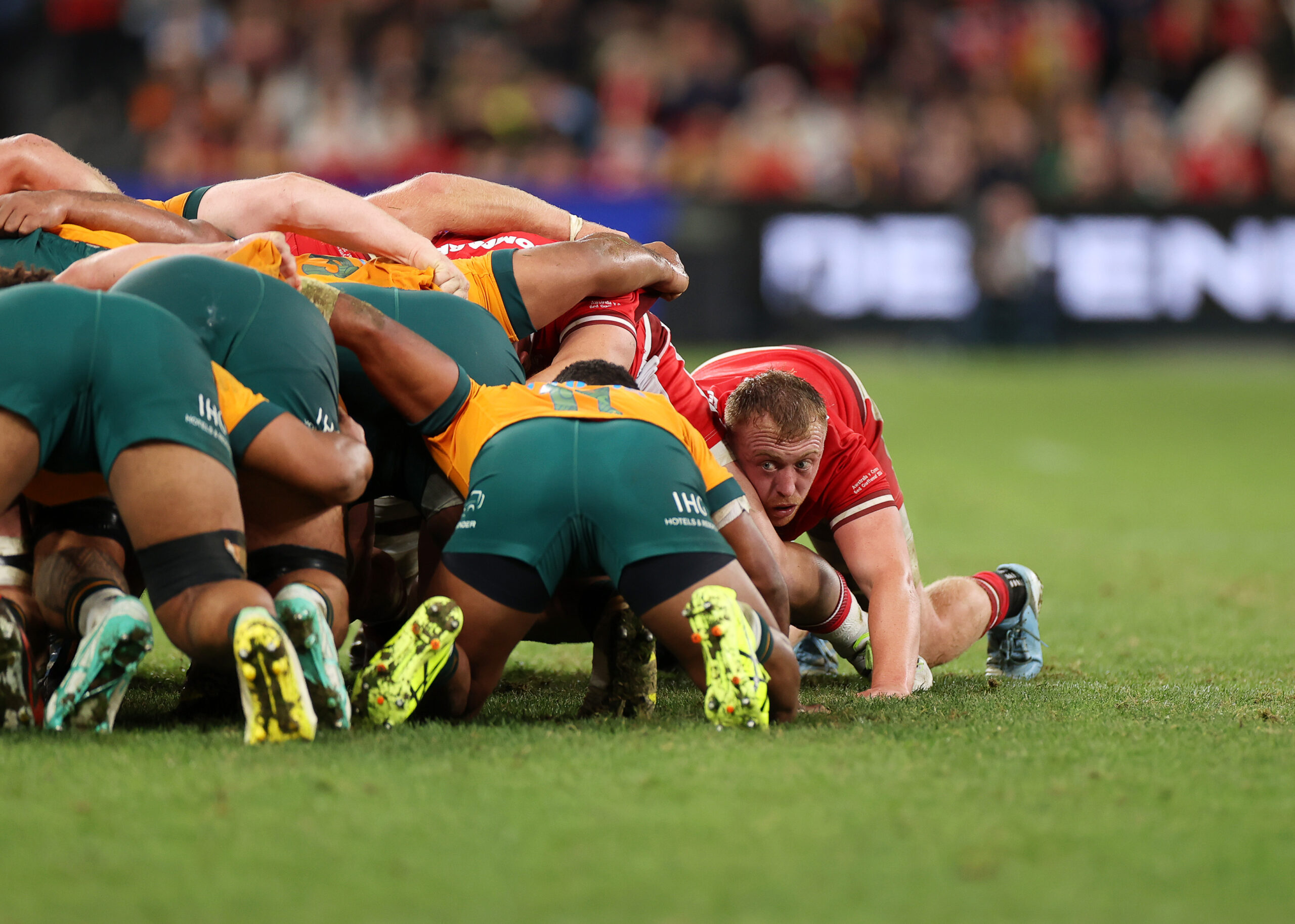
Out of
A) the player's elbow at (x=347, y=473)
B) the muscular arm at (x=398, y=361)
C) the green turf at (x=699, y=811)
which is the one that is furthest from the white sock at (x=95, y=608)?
the muscular arm at (x=398, y=361)

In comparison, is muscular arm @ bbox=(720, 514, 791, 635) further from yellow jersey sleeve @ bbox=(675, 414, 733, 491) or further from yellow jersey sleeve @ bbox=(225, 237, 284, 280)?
yellow jersey sleeve @ bbox=(225, 237, 284, 280)

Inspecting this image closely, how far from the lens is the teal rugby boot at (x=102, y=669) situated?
3.00 meters

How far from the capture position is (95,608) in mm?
3146

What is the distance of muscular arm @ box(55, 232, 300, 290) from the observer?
12.4 ft

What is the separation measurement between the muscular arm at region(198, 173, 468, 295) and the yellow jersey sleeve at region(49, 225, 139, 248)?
0.33m

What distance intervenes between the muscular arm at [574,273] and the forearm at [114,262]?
0.97 meters

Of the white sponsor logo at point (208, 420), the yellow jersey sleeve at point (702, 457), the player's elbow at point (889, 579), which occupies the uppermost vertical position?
the white sponsor logo at point (208, 420)

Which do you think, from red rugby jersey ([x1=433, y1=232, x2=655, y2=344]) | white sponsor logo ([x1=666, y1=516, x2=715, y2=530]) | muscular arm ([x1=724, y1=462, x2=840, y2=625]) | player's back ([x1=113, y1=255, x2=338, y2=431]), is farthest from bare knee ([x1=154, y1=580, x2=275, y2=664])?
red rugby jersey ([x1=433, y1=232, x2=655, y2=344])

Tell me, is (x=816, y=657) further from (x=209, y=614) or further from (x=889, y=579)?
(x=209, y=614)

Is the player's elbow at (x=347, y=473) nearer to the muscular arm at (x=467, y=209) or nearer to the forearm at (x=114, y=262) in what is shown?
the forearm at (x=114, y=262)

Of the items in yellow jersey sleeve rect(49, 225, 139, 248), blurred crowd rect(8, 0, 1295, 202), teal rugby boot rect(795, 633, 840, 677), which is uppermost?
blurred crowd rect(8, 0, 1295, 202)

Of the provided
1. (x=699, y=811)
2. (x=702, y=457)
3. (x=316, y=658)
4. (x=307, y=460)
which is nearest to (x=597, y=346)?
(x=702, y=457)

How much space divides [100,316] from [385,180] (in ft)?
36.3

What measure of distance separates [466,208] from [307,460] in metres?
2.00
